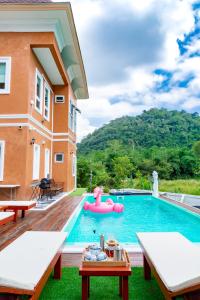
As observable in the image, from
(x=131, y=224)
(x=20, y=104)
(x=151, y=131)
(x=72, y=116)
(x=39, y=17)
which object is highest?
(x=39, y=17)

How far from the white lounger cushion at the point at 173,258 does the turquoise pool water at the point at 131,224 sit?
7.28 feet

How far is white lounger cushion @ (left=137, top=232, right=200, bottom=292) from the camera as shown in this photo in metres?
1.91

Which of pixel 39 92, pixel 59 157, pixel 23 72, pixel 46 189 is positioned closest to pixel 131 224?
pixel 46 189

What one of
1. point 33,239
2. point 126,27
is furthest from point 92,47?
point 33,239

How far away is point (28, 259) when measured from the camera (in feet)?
7.68

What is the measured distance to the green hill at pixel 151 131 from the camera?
2941cm

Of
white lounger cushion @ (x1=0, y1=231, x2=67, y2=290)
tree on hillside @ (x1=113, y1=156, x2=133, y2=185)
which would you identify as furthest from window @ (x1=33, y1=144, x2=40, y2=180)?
tree on hillside @ (x1=113, y1=156, x2=133, y2=185)

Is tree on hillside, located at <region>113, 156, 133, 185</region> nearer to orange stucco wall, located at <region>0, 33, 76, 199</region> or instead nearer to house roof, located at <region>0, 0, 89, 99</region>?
orange stucco wall, located at <region>0, 33, 76, 199</region>

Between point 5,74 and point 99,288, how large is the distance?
8500mm

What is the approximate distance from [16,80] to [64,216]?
18.1 ft

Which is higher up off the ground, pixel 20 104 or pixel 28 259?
pixel 20 104

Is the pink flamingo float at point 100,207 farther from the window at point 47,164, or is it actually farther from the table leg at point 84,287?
the table leg at point 84,287

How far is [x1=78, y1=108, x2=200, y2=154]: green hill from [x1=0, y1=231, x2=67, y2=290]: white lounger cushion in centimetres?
2725

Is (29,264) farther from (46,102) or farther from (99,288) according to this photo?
(46,102)
